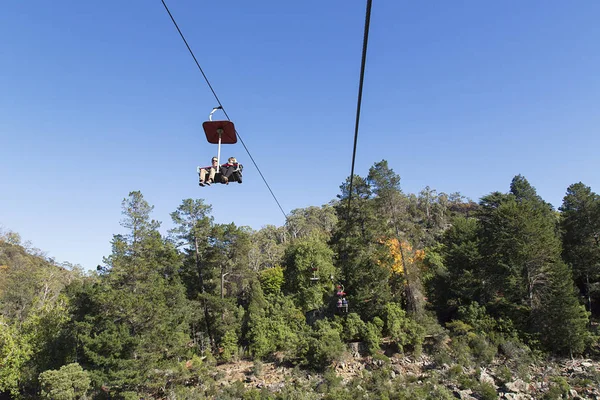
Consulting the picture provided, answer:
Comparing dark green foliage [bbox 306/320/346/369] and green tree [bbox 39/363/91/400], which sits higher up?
dark green foliage [bbox 306/320/346/369]

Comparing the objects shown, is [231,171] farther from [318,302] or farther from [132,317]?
[318,302]

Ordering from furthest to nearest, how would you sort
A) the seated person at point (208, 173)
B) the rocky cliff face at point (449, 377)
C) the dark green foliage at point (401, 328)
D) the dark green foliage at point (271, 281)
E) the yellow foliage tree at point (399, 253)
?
the dark green foliage at point (271, 281)
the yellow foliage tree at point (399, 253)
the dark green foliage at point (401, 328)
the rocky cliff face at point (449, 377)
the seated person at point (208, 173)

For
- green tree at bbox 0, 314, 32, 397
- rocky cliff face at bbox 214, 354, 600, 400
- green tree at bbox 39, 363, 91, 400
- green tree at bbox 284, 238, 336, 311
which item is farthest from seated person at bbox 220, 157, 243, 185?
green tree at bbox 0, 314, 32, 397

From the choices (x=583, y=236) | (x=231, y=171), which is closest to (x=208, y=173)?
(x=231, y=171)

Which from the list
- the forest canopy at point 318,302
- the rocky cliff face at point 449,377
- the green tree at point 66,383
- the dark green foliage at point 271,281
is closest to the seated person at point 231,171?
the forest canopy at point 318,302

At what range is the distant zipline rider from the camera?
20.8ft

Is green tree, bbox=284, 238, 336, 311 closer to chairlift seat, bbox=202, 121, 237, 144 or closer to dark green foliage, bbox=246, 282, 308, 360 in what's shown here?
dark green foliage, bbox=246, 282, 308, 360

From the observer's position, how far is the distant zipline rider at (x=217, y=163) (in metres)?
6.35

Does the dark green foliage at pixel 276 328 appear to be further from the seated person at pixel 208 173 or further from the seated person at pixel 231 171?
the seated person at pixel 208 173

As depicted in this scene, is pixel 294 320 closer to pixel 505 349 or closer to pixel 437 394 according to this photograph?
pixel 437 394

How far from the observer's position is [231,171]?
7035 mm

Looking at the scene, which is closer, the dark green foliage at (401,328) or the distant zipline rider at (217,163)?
the distant zipline rider at (217,163)

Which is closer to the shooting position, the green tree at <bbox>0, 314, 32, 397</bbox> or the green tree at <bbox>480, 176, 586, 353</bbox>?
the green tree at <bbox>480, 176, 586, 353</bbox>

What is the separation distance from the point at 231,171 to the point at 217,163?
41 centimetres
